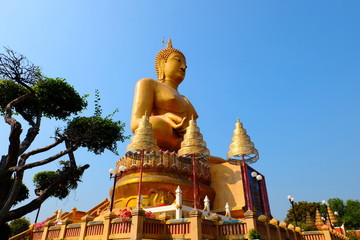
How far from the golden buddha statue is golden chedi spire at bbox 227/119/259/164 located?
4.75m

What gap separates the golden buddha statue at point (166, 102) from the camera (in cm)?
1806

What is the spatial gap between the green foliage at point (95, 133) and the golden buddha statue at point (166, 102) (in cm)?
216

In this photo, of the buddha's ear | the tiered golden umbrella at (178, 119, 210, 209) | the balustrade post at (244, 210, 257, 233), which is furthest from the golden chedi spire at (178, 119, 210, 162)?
the buddha's ear

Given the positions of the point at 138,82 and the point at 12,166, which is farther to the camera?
the point at 138,82

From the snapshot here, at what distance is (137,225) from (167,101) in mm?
13019

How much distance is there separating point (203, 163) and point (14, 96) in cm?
1121

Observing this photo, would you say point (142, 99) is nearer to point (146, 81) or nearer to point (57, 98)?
point (146, 81)

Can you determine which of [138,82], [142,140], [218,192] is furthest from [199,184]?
[138,82]

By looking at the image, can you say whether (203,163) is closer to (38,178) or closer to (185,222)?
(185,222)

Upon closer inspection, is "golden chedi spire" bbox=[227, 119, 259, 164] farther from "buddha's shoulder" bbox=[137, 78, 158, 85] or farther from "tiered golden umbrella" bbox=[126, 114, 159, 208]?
"buddha's shoulder" bbox=[137, 78, 158, 85]

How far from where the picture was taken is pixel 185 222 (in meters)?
9.28

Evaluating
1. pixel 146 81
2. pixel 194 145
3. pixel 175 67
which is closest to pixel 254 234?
pixel 194 145

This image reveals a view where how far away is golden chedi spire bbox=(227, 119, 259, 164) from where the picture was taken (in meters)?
12.9

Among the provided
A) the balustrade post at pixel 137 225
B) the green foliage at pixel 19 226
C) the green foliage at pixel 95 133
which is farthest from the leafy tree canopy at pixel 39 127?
the green foliage at pixel 19 226
